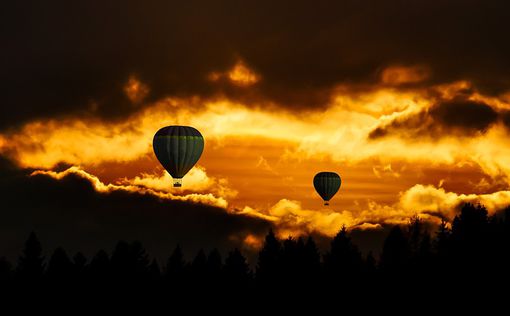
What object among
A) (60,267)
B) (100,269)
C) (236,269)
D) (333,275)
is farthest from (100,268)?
(333,275)

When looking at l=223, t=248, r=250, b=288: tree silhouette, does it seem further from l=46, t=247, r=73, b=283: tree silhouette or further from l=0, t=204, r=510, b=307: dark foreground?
l=46, t=247, r=73, b=283: tree silhouette

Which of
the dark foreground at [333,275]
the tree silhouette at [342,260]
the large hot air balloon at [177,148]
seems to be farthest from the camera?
the large hot air balloon at [177,148]

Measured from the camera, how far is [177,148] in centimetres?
18450

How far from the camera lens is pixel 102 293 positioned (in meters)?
190

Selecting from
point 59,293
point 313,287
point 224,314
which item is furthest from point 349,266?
point 59,293

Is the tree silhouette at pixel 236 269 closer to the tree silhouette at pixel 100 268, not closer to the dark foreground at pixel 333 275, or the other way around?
the dark foreground at pixel 333 275

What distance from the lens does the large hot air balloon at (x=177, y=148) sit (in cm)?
18438

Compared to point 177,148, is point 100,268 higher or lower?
lower

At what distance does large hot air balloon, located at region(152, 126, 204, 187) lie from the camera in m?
184

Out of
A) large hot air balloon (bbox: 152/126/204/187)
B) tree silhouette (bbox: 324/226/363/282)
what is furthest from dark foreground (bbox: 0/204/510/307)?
large hot air balloon (bbox: 152/126/204/187)

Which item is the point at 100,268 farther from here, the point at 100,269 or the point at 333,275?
the point at 333,275

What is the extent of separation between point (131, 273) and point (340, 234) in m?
38.8

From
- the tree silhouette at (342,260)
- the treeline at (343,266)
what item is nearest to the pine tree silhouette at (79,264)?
the treeline at (343,266)

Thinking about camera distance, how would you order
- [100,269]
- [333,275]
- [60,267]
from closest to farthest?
[333,275] < [60,267] < [100,269]
